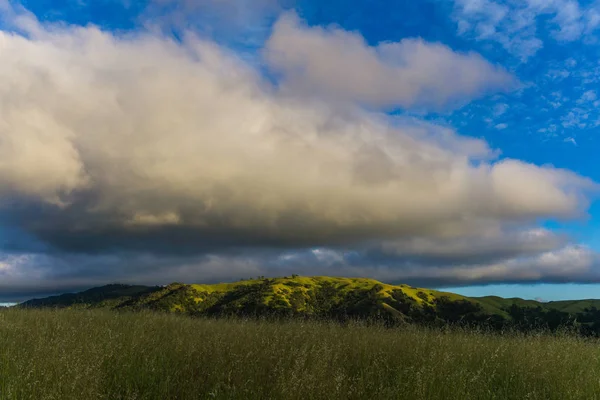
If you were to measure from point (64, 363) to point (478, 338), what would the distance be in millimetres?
9063

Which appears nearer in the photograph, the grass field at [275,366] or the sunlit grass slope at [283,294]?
the grass field at [275,366]

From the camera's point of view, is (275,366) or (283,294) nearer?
(275,366)

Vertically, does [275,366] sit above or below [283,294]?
above

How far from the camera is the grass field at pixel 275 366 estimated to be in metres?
5.65

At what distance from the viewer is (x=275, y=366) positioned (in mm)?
6777

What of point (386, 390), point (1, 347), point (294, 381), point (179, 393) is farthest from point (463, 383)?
point (1, 347)

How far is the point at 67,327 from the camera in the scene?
931cm

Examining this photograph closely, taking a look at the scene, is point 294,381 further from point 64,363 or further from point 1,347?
point 1,347

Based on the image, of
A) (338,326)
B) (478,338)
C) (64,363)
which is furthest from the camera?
(338,326)

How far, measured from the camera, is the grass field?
5648 millimetres

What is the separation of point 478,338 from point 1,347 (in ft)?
33.9

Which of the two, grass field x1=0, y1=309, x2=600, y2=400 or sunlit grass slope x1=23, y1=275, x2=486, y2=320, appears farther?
sunlit grass slope x1=23, y1=275, x2=486, y2=320

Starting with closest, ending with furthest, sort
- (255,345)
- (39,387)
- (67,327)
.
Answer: (39,387)
(255,345)
(67,327)

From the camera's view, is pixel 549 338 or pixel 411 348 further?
pixel 549 338
